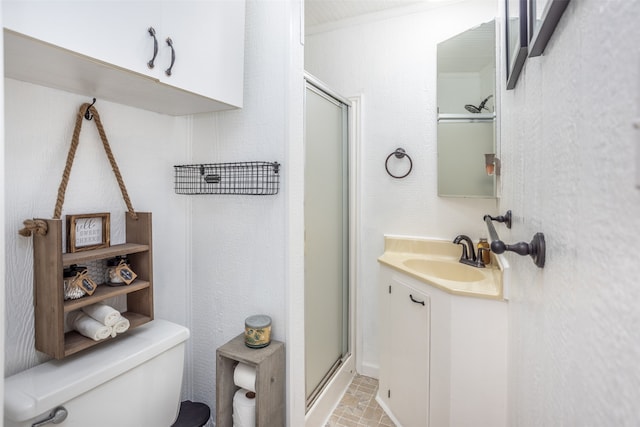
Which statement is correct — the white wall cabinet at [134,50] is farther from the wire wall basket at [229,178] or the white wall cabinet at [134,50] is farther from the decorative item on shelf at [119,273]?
the decorative item on shelf at [119,273]

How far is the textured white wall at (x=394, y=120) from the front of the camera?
1971 mm

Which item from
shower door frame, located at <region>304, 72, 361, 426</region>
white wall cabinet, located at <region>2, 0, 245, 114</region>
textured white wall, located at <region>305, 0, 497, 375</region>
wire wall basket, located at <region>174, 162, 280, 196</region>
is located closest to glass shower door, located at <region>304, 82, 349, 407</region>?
shower door frame, located at <region>304, 72, 361, 426</region>

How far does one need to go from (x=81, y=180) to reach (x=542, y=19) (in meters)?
1.32

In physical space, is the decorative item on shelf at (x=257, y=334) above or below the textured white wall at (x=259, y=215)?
below

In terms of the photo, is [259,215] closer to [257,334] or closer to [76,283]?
[257,334]

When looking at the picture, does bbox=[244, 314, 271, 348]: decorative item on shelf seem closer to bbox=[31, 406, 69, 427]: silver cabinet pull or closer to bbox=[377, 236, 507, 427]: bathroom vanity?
bbox=[31, 406, 69, 427]: silver cabinet pull

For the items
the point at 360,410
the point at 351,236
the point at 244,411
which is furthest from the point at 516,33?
the point at 360,410

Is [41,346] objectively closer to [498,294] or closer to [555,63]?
[555,63]

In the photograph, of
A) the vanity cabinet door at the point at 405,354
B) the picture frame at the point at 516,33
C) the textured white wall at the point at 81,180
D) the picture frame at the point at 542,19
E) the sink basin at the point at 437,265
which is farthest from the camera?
the vanity cabinet door at the point at 405,354

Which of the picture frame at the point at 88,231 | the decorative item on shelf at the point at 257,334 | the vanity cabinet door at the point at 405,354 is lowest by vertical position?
the vanity cabinet door at the point at 405,354

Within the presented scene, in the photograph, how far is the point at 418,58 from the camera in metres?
2.02

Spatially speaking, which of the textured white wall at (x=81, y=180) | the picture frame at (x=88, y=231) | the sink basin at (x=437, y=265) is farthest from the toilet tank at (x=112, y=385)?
the sink basin at (x=437, y=265)

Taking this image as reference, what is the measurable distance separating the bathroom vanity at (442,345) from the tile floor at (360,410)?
62 millimetres

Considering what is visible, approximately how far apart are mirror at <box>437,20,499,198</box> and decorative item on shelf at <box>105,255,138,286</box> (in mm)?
1665
